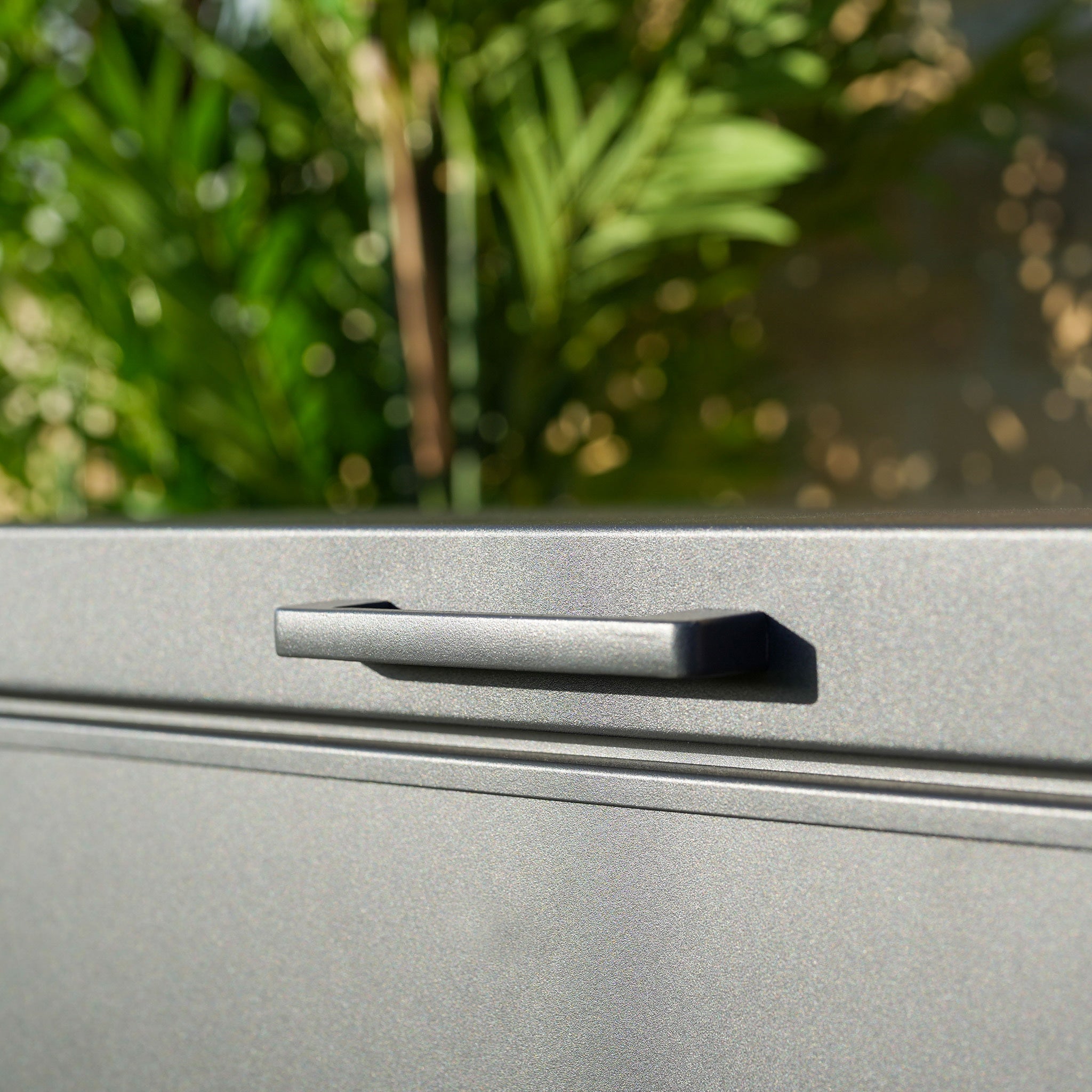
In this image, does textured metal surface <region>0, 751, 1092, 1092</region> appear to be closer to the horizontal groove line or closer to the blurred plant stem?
the horizontal groove line

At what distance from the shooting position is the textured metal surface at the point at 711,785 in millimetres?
273

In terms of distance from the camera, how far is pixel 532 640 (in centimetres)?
31

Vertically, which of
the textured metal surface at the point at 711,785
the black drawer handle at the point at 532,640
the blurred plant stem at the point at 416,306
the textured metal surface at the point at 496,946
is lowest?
the textured metal surface at the point at 496,946

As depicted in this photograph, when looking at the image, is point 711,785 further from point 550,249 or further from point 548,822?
point 550,249

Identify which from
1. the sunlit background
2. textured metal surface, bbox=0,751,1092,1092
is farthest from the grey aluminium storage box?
the sunlit background

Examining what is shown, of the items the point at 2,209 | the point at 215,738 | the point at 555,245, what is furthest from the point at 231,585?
the point at 2,209

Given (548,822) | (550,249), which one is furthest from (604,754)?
(550,249)

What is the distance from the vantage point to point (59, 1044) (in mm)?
424

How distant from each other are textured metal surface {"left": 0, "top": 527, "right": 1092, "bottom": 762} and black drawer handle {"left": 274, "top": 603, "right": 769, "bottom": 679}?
14mm

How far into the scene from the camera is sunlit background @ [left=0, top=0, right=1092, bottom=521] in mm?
1010

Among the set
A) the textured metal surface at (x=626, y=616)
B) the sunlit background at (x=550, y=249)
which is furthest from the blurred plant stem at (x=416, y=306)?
the textured metal surface at (x=626, y=616)

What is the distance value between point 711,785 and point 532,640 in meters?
0.06

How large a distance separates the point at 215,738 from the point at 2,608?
0.37 feet

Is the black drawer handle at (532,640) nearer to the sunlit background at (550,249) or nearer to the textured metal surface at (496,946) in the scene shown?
the textured metal surface at (496,946)
